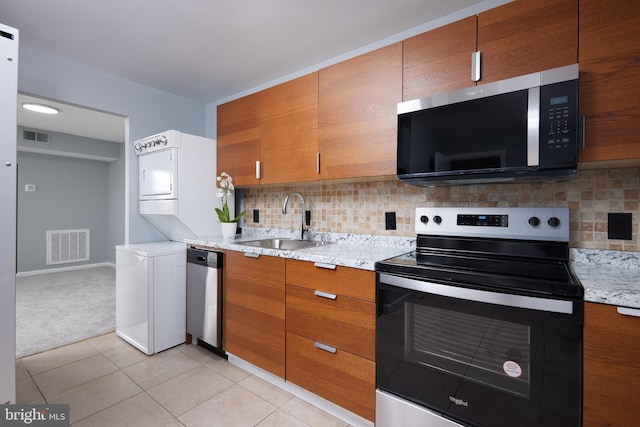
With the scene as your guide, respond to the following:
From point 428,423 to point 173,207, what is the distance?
238 centimetres

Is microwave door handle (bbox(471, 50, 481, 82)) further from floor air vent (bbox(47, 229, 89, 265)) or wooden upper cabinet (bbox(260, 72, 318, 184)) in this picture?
floor air vent (bbox(47, 229, 89, 265))

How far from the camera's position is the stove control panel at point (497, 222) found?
1428 mm

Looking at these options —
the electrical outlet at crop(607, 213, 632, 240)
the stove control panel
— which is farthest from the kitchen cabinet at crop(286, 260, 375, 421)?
the electrical outlet at crop(607, 213, 632, 240)

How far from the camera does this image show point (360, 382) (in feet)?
4.98

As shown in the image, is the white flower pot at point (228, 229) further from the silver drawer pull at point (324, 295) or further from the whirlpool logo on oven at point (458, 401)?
the whirlpool logo on oven at point (458, 401)

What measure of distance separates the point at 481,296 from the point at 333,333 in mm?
792

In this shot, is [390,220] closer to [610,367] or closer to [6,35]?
[610,367]

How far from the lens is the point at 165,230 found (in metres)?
2.97

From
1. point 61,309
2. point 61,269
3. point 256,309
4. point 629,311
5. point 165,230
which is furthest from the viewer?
point 61,269

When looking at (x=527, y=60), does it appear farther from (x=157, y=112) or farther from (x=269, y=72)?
(x=157, y=112)

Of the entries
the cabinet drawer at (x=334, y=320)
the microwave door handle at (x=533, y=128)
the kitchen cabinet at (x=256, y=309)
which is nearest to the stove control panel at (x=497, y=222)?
the microwave door handle at (x=533, y=128)

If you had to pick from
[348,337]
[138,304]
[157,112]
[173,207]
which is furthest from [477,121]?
[157,112]

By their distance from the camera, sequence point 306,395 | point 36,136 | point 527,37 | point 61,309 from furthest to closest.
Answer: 1. point 36,136
2. point 61,309
3. point 306,395
4. point 527,37

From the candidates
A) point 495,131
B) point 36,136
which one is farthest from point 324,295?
point 36,136
